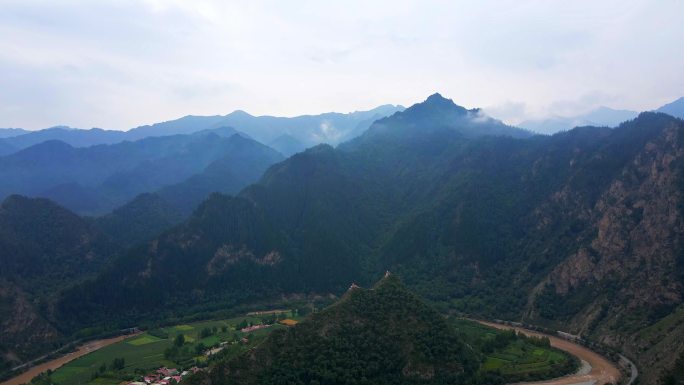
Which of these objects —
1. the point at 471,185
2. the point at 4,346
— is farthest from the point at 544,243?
the point at 4,346

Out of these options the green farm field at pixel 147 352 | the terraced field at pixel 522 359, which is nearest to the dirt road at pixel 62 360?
the green farm field at pixel 147 352

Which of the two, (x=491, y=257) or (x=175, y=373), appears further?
(x=491, y=257)

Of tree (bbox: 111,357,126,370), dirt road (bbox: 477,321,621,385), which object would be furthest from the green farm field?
dirt road (bbox: 477,321,621,385)

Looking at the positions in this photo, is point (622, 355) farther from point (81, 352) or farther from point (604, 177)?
point (81, 352)

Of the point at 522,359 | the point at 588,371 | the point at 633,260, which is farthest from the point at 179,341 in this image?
the point at 633,260

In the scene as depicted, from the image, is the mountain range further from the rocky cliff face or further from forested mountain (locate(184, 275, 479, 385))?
forested mountain (locate(184, 275, 479, 385))

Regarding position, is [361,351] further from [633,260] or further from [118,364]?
[633,260]
